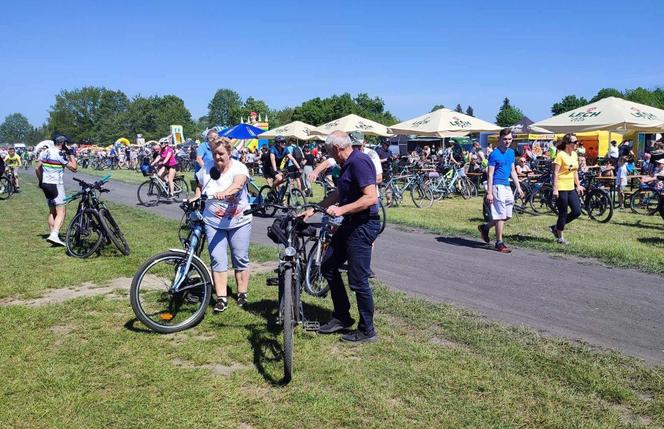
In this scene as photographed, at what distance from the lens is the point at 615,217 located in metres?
12.2

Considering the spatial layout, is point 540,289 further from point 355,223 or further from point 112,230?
point 112,230

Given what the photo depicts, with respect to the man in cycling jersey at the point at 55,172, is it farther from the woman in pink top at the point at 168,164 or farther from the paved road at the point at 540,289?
the woman in pink top at the point at 168,164

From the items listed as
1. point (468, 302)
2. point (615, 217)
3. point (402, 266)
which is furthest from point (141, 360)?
point (615, 217)

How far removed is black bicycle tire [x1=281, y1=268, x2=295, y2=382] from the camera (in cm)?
362

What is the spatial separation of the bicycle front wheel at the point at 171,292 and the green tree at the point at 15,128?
625 feet

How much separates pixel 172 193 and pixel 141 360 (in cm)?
1173

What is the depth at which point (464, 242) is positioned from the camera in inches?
364

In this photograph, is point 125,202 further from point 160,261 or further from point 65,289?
point 160,261

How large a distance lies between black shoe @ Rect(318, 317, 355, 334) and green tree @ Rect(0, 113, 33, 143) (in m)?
192

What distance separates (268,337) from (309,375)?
32.9 inches

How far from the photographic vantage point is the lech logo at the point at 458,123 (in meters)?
18.8

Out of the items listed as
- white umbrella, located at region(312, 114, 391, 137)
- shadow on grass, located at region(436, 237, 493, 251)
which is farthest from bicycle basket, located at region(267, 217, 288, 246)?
white umbrella, located at region(312, 114, 391, 137)

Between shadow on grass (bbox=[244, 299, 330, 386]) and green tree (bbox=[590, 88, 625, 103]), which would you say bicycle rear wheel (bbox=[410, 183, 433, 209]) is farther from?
green tree (bbox=[590, 88, 625, 103])

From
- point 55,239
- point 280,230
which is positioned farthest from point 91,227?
point 280,230
